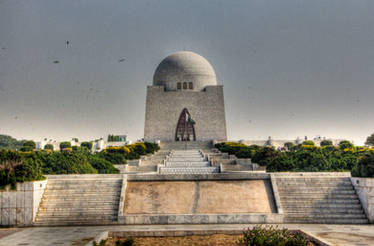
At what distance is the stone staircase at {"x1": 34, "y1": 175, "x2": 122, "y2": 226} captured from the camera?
9367 millimetres

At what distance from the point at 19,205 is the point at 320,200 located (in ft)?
24.6

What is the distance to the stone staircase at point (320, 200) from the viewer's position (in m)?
9.20

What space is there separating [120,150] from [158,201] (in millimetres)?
12158

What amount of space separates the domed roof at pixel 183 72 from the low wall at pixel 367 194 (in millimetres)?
28748

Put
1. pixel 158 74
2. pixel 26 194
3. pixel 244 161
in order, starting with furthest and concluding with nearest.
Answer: pixel 158 74 → pixel 244 161 → pixel 26 194

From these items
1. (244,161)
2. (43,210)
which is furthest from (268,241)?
(244,161)

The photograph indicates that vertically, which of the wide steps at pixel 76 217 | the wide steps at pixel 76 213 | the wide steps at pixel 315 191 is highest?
the wide steps at pixel 315 191

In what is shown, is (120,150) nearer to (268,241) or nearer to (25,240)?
(25,240)

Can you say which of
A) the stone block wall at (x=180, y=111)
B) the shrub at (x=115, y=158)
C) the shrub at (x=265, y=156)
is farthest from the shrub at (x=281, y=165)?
the stone block wall at (x=180, y=111)

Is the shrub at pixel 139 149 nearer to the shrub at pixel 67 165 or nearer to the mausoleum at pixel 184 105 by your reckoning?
the shrub at pixel 67 165

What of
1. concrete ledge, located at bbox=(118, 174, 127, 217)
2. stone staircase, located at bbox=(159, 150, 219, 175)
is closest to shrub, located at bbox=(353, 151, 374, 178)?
concrete ledge, located at bbox=(118, 174, 127, 217)

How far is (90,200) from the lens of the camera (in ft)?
33.1

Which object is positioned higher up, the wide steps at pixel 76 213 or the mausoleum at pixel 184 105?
the mausoleum at pixel 184 105

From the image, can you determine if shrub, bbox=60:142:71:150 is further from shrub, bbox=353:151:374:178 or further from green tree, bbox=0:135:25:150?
shrub, bbox=353:151:374:178
